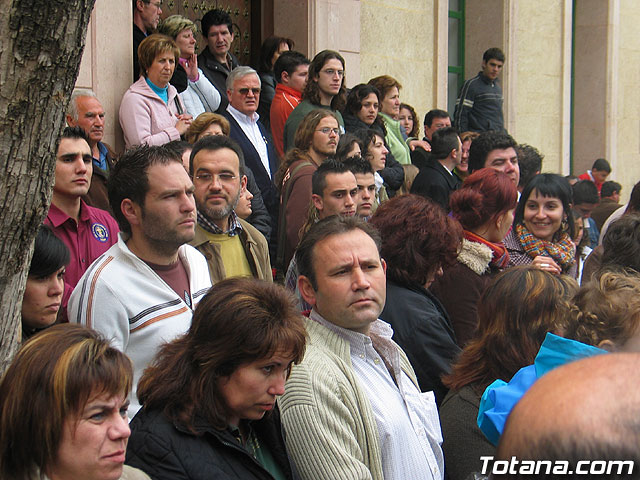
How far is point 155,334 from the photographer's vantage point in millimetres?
3326

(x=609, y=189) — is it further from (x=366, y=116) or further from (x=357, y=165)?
(x=357, y=165)

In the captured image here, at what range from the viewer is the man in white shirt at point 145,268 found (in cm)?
331

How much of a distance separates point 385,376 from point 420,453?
31cm

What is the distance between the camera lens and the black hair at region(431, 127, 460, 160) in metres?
8.02

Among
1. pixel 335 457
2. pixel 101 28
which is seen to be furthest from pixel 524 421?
pixel 101 28

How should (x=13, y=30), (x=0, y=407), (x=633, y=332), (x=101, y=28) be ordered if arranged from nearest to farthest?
1. (x=13, y=30)
2. (x=0, y=407)
3. (x=633, y=332)
4. (x=101, y=28)

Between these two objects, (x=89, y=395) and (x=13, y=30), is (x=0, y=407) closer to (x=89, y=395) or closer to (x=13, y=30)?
(x=89, y=395)

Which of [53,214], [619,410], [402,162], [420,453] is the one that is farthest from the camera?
[402,162]

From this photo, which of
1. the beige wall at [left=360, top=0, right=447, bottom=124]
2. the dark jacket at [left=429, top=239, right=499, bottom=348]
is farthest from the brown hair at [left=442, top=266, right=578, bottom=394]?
the beige wall at [left=360, top=0, right=447, bottom=124]

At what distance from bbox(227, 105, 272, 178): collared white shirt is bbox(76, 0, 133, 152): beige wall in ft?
3.14

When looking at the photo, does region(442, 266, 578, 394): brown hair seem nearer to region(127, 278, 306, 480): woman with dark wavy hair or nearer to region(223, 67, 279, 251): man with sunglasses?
region(127, 278, 306, 480): woman with dark wavy hair

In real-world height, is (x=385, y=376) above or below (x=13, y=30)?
below

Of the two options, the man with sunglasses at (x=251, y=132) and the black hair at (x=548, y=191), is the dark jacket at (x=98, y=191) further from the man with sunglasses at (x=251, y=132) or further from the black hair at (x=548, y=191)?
the black hair at (x=548, y=191)

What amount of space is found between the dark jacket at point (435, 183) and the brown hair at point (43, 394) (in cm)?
553
